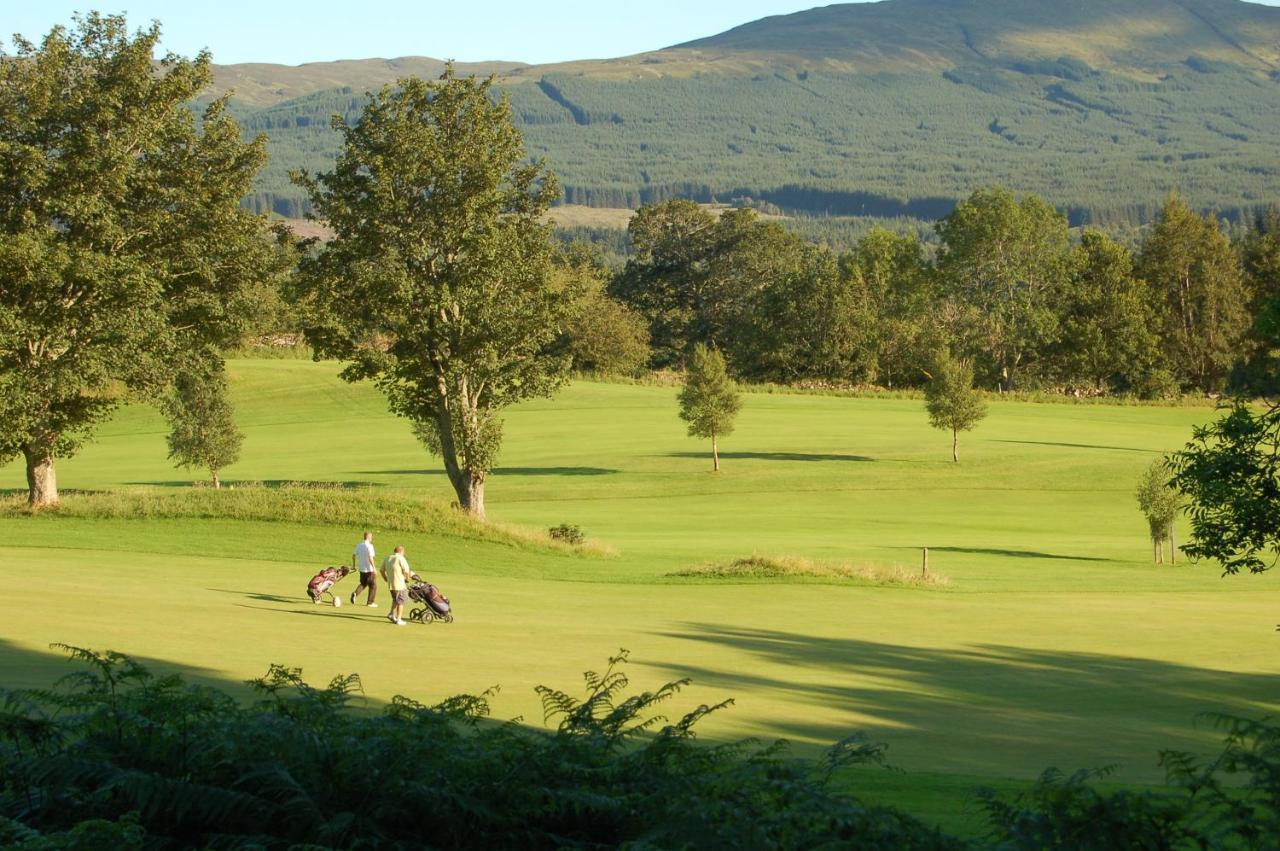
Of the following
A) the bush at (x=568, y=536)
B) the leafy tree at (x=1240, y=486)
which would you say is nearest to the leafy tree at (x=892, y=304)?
the bush at (x=568, y=536)

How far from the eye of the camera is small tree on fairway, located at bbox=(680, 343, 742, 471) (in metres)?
61.7

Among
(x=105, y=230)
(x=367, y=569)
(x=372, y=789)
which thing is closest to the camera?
(x=372, y=789)

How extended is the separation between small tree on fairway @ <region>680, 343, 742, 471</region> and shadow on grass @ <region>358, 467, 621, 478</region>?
432cm

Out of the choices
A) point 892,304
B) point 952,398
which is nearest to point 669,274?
point 892,304

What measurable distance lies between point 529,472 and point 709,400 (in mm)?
8305

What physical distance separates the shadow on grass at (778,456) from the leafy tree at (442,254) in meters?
26.2

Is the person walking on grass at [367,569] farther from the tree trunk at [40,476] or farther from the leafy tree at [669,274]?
the leafy tree at [669,274]

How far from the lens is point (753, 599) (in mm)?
26797

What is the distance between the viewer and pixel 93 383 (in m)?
35.5

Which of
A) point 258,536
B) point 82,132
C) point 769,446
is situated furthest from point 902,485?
point 82,132

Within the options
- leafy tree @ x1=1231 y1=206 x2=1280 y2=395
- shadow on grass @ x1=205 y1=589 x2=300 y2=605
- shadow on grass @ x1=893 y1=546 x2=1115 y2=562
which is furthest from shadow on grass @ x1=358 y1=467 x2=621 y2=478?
leafy tree @ x1=1231 y1=206 x2=1280 y2=395

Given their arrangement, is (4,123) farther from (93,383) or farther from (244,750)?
(244,750)

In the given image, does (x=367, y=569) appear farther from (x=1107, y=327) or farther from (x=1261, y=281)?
(x=1261, y=281)

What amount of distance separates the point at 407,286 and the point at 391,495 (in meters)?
5.38
